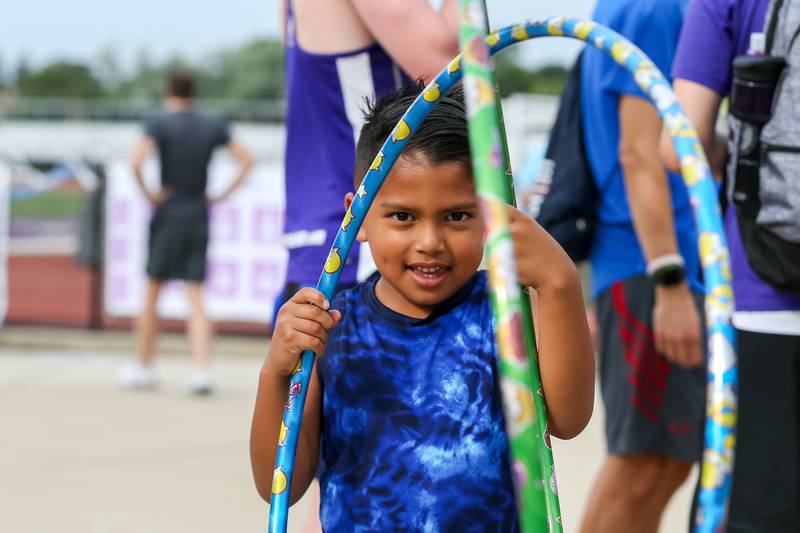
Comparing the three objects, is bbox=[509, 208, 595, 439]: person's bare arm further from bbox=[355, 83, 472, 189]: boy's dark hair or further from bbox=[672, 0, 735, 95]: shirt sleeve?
bbox=[672, 0, 735, 95]: shirt sleeve

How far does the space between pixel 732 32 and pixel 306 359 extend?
136 centimetres

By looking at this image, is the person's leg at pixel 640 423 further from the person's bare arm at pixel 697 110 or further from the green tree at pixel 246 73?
the green tree at pixel 246 73

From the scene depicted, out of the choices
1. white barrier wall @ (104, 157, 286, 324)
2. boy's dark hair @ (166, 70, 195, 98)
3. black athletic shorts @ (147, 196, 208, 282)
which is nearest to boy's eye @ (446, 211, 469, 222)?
black athletic shorts @ (147, 196, 208, 282)

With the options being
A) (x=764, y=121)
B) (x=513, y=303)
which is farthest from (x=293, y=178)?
(x=513, y=303)

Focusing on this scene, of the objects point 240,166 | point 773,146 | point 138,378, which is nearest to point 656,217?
point 773,146

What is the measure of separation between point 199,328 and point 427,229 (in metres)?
5.76

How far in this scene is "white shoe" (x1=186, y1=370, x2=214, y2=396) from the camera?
24.5ft

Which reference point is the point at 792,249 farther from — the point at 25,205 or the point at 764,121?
the point at 25,205

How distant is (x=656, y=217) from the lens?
3084mm

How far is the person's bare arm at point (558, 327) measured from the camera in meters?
1.67

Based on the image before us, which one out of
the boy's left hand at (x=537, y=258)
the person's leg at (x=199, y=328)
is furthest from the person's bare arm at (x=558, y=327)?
the person's leg at (x=199, y=328)

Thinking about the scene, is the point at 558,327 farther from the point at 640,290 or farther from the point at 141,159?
the point at 141,159

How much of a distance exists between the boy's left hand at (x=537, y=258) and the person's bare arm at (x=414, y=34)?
2.58ft

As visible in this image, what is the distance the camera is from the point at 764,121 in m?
2.52
